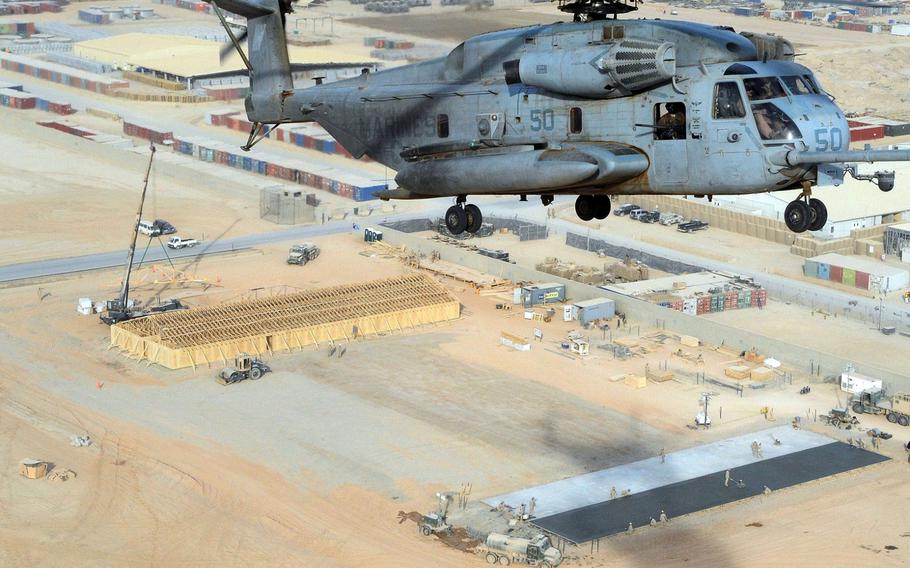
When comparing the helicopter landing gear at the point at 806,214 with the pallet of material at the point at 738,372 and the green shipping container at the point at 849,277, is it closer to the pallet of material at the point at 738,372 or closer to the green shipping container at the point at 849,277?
the pallet of material at the point at 738,372

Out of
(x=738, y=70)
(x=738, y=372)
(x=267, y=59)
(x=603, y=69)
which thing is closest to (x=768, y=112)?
(x=738, y=70)

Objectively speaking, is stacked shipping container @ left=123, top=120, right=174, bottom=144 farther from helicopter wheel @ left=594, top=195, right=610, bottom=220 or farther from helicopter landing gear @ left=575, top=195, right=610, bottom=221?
helicopter wheel @ left=594, top=195, right=610, bottom=220

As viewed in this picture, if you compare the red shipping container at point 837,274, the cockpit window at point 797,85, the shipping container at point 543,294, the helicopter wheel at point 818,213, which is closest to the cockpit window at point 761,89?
the cockpit window at point 797,85

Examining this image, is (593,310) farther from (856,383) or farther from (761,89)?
(761,89)

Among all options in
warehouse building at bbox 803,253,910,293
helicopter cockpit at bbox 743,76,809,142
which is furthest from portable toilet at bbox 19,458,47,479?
warehouse building at bbox 803,253,910,293

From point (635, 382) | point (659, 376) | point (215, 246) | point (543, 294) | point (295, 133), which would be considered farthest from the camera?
point (295, 133)

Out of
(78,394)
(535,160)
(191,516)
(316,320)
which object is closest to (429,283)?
(316,320)

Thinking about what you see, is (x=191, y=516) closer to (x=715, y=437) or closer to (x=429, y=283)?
(x=715, y=437)
